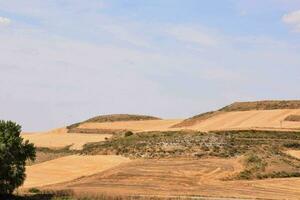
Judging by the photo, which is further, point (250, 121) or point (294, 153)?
point (250, 121)

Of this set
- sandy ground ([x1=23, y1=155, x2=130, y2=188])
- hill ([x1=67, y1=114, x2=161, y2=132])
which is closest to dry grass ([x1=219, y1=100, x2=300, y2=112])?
hill ([x1=67, y1=114, x2=161, y2=132])

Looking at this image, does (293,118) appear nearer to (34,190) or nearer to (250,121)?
(250,121)

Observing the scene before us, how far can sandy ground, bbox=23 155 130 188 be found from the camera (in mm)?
83125

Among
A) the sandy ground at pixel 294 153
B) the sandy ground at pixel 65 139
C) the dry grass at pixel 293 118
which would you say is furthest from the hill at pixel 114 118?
the sandy ground at pixel 294 153

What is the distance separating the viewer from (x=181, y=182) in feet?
252

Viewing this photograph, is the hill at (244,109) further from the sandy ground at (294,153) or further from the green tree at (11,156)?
the green tree at (11,156)

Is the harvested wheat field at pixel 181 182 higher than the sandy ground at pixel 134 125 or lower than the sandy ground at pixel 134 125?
lower

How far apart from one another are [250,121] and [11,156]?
205 ft

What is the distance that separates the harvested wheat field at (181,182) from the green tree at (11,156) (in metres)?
6.34

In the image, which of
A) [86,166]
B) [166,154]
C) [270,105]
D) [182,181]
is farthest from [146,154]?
[270,105]

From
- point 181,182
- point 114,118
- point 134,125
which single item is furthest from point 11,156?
point 114,118

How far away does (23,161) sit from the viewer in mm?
67375

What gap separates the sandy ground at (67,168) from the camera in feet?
273

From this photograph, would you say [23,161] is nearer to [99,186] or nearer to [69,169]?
[99,186]
